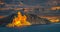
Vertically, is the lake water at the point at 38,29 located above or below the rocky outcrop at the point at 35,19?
below

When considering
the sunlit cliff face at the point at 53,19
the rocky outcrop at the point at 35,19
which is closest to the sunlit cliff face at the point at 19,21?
the rocky outcrop at the point at 35,19

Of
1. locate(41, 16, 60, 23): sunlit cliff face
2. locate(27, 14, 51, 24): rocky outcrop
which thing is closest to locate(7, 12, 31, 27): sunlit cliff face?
locate(27, 14, 51, 24): rocky outcrop

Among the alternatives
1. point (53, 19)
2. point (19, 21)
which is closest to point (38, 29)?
point (53, 19)

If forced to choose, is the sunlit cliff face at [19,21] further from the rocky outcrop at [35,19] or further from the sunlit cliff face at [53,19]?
the sunlit cliff face at [53,19]

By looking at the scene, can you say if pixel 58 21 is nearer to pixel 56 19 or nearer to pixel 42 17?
pixel 56 19

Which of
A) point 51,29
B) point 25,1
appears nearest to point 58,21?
point 51,29

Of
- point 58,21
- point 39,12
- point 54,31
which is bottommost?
point 54,31

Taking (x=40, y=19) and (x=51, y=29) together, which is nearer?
(x=40, y=19)

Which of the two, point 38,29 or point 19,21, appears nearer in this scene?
point 19,21

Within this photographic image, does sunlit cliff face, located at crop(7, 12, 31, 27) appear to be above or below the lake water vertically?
above

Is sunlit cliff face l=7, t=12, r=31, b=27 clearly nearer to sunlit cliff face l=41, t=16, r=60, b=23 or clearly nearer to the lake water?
the lake water

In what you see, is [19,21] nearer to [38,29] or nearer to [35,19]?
[35,19]
